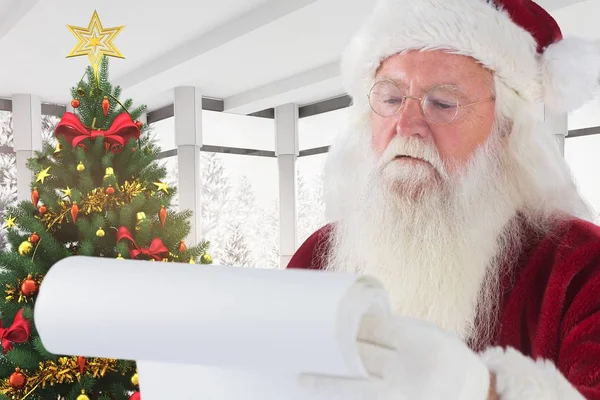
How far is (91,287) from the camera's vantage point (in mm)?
365

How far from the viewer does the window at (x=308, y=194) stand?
9.48 metres

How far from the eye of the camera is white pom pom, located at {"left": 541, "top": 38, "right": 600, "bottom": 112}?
135 centimetres

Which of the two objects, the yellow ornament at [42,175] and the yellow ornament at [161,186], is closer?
the yellow ornament at [42,175]

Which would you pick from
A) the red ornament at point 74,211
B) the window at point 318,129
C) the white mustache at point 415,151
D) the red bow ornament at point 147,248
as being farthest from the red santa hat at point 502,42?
the window at point 318,129

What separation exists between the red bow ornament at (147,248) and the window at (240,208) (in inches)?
294

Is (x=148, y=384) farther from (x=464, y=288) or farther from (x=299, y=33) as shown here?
(x=299, y=33)

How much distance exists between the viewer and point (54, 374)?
168 centimetres

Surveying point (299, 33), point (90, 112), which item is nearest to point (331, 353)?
point (90, 112)

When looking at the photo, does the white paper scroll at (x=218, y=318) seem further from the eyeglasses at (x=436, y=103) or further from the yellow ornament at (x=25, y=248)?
the yellow ornament at (x=25, y=248)

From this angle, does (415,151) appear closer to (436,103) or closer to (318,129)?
(436,103)

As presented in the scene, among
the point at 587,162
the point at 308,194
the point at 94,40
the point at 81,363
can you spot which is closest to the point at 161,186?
the point at 81,363

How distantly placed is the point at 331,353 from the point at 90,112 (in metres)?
1.83

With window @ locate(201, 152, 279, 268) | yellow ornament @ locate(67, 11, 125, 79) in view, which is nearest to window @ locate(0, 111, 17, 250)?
window @ locate(201, 152, 279, 268)

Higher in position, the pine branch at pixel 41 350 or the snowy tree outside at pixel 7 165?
the snowy tree outside at pixel 7 165
